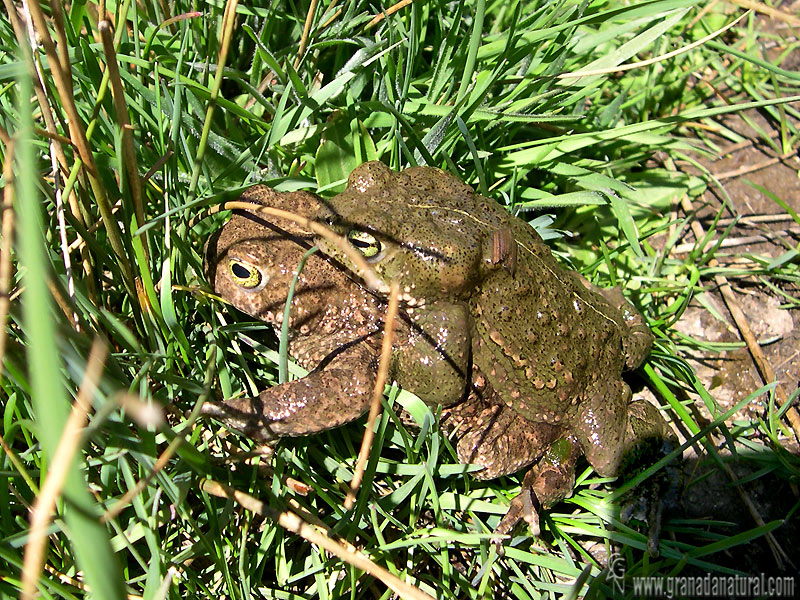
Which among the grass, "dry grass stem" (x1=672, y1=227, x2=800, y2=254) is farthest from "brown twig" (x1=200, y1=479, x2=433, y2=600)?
"dry grass stem" (x1=672, y1=227, x2=800, y2=254)

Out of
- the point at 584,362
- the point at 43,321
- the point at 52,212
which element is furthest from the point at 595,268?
the point at 43,321

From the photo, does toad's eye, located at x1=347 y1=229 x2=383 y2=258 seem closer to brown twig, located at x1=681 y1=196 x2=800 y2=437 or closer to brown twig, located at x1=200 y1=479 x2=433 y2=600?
brown twig, located at x1=200 y1=479 x2=433 y2=600

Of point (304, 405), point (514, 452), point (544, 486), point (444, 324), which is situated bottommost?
point (544, 486)

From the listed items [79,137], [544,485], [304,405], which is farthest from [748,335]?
[79,137]

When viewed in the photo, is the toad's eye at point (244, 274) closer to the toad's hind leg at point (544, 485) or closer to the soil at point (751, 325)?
the toad's hind leg at point (544, 485)

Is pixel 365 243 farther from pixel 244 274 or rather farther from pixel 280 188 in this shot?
pixel 280 188
